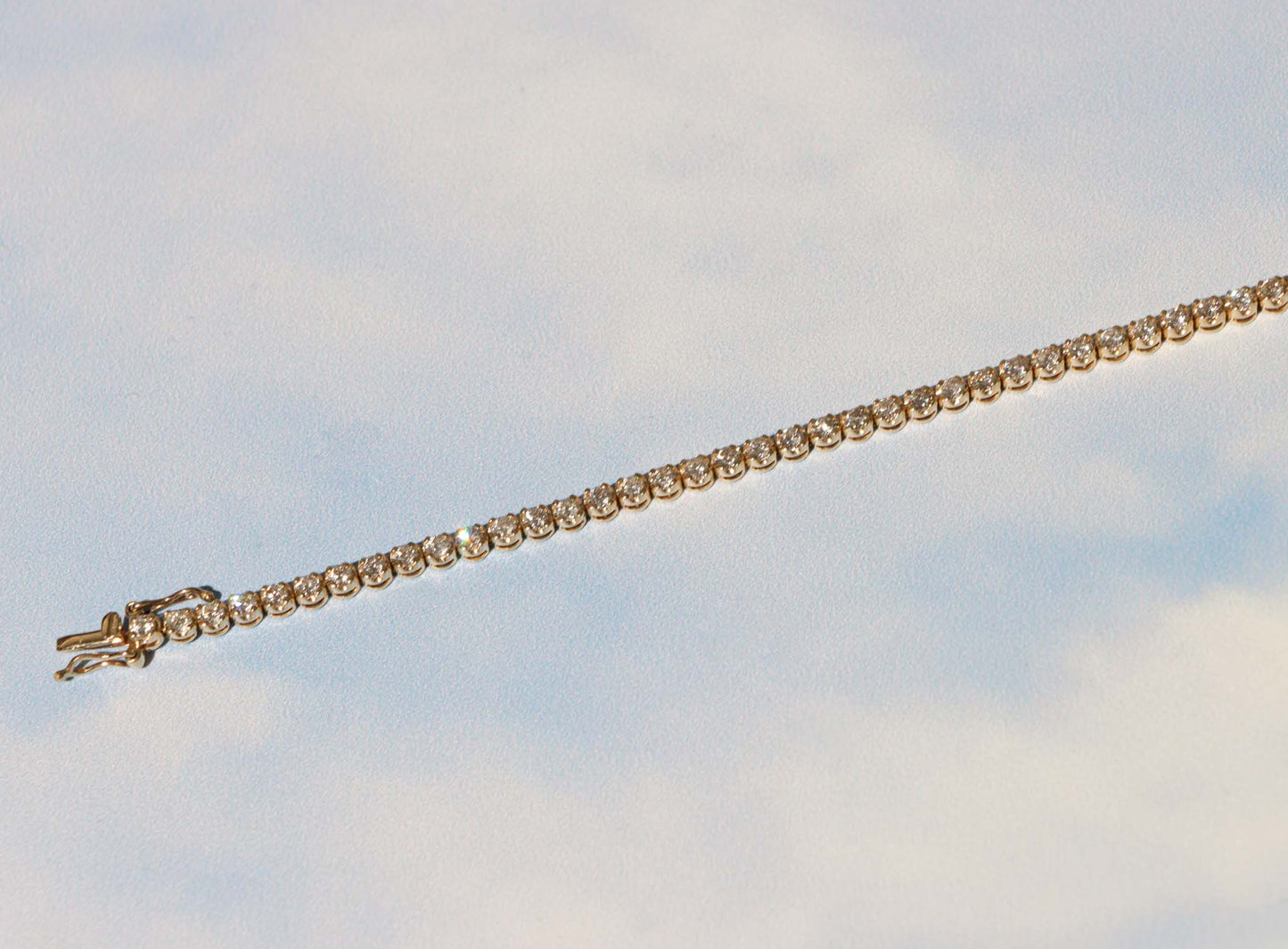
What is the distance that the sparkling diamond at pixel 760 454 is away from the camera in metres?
2.26

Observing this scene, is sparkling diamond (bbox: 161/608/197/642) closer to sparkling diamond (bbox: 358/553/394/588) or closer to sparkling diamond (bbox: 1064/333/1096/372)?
sparkling diamond (bbox: 358/553/394/588)

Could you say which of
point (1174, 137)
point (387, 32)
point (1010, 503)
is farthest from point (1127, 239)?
point (387, 32)

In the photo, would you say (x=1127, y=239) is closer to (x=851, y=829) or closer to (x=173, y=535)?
(x=851, y=829)

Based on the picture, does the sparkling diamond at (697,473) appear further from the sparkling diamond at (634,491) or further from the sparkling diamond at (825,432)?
the sparkling diamond at (825,432)

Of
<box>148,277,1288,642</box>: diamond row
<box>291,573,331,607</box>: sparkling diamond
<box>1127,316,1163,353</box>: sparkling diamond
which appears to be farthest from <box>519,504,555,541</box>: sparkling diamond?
<box>1127,316,1163,353</box>: sparkling diamond

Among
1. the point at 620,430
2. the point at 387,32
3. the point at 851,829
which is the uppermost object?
the point at 387,32

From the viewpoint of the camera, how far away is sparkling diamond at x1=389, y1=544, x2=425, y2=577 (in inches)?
87.7

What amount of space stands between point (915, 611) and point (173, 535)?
1.17 metres

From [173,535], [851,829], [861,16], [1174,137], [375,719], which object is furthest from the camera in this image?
[861,16]

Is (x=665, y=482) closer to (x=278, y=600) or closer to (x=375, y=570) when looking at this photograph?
(x=375, y=570)

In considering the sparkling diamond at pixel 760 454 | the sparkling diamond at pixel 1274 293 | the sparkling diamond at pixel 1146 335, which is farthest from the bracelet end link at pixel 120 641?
the sparkling diamond at pixel 1274 293

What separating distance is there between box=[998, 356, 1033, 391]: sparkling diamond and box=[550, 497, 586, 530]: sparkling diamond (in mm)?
709

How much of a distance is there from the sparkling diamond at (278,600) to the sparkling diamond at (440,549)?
22 centimetres

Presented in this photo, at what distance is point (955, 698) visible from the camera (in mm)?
2059
